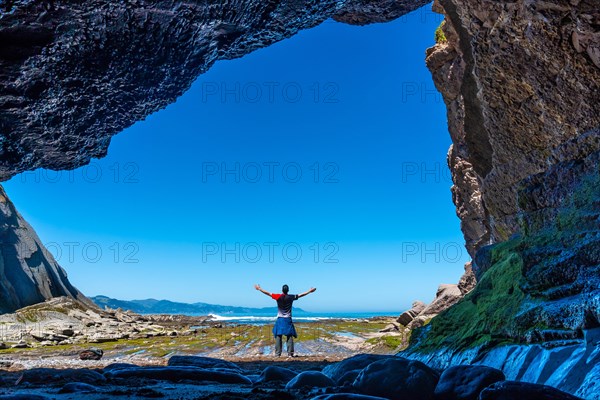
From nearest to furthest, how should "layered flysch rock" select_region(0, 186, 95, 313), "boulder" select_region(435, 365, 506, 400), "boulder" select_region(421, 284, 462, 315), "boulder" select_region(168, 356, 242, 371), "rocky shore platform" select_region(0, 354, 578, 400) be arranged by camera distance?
"rocky shore platform" select_region(0, 354, 578, 400)
"boulder" select_region(435, 365, 506, 400)
"boulder" select_region(168, 356, 242, 371)
"boulder" select_region(421, 284, 462, 315)
"layered flysch rock" select_region(0, 186, 95, 313)

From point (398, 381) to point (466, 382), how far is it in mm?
699

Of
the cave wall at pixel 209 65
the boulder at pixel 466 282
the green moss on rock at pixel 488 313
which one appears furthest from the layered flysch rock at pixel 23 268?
the green moss on rock at pixel 488 313

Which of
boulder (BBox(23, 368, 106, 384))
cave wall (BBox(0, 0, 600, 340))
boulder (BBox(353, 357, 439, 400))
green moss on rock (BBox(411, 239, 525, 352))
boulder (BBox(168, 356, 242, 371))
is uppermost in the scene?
cave wall (BBox(0, 0, 600, 340))

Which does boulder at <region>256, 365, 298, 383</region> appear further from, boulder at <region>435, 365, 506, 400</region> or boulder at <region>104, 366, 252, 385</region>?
boulder at <region>435, 365, 506, 400</region>

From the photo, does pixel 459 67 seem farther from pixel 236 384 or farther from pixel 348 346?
pixel 236 384

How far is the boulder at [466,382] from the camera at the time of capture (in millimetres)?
3758

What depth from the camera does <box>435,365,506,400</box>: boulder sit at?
3.76 m

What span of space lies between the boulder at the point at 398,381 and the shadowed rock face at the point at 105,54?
221 inches

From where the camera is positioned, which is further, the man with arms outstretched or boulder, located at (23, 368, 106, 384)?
the man with arms outstretched

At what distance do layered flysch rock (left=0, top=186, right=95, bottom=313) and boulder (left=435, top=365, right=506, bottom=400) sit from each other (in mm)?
30124

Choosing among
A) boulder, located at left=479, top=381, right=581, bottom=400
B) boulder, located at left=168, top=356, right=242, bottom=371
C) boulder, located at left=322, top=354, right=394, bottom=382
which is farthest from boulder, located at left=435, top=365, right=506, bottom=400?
boulder, located at left=168, top=356, right=242, bottom=371

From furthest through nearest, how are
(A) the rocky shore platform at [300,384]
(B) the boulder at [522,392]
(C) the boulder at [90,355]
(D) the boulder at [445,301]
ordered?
(D) the boulder at [445,301] → (C) the boulder at [90,355] → (A) the rocky shore platform at [300,384] → (B) the boulder at [522,392]

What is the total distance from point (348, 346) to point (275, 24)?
414 inches

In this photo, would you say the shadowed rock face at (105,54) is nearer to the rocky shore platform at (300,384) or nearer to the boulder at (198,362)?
the rocky shore platform at (300,384)
